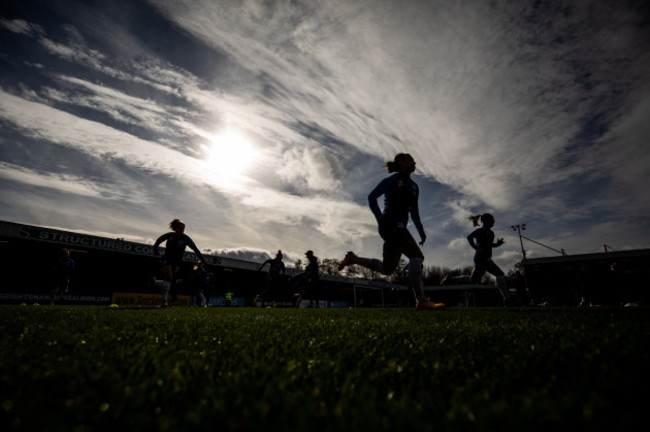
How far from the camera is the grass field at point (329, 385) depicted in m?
0.69

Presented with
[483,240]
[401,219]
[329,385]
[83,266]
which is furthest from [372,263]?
[83,266]

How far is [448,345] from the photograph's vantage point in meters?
1.64

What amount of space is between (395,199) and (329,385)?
479 centimetres

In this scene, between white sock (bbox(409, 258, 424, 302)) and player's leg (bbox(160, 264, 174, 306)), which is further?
player's leg (bbox(160, 264, 174, 306))

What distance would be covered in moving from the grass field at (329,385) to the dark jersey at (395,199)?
3840 millimetres

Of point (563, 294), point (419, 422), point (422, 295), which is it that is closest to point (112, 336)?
point (419, 422)

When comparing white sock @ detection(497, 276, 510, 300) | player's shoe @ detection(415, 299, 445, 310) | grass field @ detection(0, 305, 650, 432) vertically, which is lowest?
grass field @ detection(0, 305, 650, 432)

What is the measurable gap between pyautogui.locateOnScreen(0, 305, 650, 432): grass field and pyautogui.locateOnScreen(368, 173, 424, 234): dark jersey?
12.6 ft

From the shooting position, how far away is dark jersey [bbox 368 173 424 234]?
18.1 feet

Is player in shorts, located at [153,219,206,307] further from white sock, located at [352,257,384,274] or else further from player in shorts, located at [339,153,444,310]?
player in shorts, located at [339,153,444,310]

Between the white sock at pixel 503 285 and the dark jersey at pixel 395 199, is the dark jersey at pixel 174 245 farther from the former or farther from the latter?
the white sock at pixel 503 285

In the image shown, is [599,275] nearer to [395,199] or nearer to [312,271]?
[312,271]

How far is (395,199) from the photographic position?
5.55 m

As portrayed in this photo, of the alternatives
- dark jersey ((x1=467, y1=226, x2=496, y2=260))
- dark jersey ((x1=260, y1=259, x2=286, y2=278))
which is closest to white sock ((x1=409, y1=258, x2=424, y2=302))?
dark jersey ((x1=467, y1=226, x2=496, y2=260))
